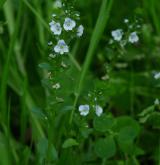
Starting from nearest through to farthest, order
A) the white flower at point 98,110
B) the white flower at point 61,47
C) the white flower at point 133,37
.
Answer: the white flower at point 61,47 → the white flower at point 98,110 → the white flower at point 133,37

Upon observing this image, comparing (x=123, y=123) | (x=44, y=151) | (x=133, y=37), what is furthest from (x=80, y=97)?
(x=44, y=151)

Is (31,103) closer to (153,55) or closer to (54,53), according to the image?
(54,53)

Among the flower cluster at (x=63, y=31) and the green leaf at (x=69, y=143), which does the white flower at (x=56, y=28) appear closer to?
the flower cluster at (x=63, y=31)

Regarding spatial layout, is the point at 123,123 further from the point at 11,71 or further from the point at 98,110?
the point at 11,71

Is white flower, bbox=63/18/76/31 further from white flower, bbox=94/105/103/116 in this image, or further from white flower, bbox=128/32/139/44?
white flower, bbox=128/32/139/44

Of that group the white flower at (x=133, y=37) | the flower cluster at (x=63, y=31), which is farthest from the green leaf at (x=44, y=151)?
the white flower at (x=133, y=37)

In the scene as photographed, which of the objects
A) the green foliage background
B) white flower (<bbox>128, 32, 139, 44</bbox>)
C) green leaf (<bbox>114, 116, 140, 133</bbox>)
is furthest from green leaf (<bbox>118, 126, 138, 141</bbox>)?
white flower (<bbox>128, 32, 139, 44</bbox>)
